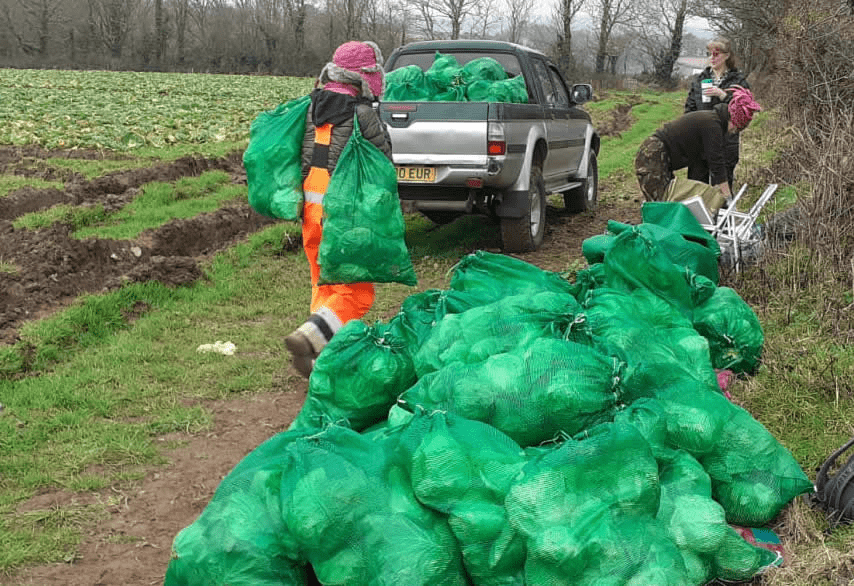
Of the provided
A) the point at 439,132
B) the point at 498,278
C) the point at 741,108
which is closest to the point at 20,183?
the point at 439,132

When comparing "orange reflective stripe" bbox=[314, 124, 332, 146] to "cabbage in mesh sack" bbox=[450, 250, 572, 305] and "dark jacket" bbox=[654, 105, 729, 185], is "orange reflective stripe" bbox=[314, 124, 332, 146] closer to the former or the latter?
"cabbage in mesh sack" bbox=[450, 250, 572, 305]

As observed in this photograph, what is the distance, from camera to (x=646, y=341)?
3.69 metres

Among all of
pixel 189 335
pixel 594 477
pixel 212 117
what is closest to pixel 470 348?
pixel 594 477

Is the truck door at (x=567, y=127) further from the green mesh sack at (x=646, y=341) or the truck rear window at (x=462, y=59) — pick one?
the green mesh sack at (x=646, y=341)

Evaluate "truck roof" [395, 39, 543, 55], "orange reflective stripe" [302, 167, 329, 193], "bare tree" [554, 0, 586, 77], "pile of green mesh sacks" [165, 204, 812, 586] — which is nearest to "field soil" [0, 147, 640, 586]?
"pile of green mesh sacks" [165, 204, 812, 586]

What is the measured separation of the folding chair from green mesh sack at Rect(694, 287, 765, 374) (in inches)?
76.1

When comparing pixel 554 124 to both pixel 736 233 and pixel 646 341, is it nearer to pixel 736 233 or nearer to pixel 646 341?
pixel 736 233

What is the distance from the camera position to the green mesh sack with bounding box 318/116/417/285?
16.3 ft

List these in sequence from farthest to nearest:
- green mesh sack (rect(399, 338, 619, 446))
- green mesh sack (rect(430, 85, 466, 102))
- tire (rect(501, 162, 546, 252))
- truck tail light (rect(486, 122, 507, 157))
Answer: green mesh sack (rect(430, 85, 466, 102)) < tire (rect(501, 162, 546, 252)) < truck tail light (rect(486, 122, 507, 157)) < green mesh sack (rect(399, 338, 619, 446))

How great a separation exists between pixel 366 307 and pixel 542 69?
230 inches

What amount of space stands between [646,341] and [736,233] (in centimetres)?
336

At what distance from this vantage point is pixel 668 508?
2977mm

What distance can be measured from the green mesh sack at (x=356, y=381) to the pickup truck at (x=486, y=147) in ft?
14.5

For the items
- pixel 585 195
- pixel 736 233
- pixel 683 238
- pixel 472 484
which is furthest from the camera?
pixel 585 195
